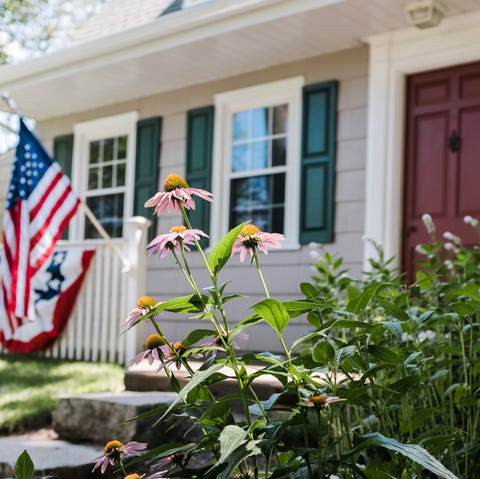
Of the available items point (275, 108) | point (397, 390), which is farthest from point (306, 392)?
point (275, 108)

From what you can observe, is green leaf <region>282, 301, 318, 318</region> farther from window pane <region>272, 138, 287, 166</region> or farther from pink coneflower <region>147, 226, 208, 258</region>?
window pane <region>272, 138, 287, 166</region>

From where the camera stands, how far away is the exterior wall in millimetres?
6234

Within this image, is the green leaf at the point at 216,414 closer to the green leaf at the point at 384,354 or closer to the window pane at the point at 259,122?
the green leaf at the point at 384,354

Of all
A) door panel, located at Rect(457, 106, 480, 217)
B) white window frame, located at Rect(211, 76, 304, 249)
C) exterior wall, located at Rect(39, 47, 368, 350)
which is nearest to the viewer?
door panel, located at Rect(457, 106, 480, 217)

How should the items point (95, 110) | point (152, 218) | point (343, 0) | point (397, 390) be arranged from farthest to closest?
point (95, 110)
point (152, 218)
point (343, 0)
point (397, 390)

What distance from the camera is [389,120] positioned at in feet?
19.9

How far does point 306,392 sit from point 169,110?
619 cm

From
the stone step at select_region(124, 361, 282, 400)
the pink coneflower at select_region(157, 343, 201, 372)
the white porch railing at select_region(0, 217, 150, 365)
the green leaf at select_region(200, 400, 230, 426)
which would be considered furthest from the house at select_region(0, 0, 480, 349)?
the green leaf at select_region(200, 400, 230, 426)

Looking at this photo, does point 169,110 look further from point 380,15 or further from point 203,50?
point 380,15

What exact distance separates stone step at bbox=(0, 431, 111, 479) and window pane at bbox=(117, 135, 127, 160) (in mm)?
4576

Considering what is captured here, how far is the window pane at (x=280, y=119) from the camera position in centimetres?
691

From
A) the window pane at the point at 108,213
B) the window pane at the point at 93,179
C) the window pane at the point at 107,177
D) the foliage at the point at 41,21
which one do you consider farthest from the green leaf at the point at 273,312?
the foliage at the point at 41,21

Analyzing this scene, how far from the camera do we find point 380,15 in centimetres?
570

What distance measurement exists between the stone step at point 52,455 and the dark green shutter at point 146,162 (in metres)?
3.88
